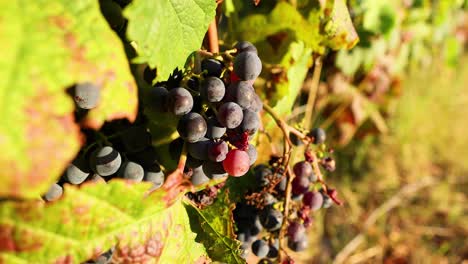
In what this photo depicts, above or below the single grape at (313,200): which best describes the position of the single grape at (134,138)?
above

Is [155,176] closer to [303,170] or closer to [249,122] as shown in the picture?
[249,122]

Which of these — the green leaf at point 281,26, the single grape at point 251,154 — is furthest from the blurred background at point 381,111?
the single grape at point 251,154

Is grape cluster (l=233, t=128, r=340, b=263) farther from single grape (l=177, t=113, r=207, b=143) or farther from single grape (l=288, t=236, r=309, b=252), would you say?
single grape (l=177, t=113, r=207, b=143)

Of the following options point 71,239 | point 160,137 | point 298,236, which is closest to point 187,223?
point 160,137

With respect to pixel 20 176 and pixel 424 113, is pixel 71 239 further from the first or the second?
pixel 424 113

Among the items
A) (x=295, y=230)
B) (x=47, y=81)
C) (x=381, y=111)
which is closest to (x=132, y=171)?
(x=47, y=81)

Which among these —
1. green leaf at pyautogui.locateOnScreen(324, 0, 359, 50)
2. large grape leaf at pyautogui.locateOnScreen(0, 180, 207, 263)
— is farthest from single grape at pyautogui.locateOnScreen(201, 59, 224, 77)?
green leaf at pyautogui.locateOnScreen(324, 0, 359, 50)

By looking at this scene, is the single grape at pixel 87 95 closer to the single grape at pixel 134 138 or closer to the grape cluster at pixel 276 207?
the single grape at pixel 134 138

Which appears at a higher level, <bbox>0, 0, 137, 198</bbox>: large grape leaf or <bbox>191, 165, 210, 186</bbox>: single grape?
<bbox>0, 0, 137, 198</bbox>: large grape leaf
